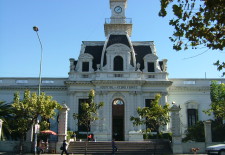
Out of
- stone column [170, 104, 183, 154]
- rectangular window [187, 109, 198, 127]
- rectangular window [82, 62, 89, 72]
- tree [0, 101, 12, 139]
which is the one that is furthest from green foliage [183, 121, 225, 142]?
tree [0, 101, 12, 139]

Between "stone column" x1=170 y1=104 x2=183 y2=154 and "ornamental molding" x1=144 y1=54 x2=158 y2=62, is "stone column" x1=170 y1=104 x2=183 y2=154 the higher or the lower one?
the lower one

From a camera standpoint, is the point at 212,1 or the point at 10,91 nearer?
the point at 212,1

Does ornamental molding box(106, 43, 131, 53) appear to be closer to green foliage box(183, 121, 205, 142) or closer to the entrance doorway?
the entrance doorway

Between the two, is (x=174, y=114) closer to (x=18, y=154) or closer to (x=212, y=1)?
(x=18, y=154)

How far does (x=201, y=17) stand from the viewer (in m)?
9.95

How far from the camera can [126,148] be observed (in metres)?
28.2

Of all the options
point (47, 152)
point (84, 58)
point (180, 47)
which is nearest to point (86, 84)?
point (84, 58)

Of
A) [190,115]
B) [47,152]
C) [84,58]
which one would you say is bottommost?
[47,152]

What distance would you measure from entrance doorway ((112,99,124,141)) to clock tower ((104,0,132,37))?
1087 centimetres

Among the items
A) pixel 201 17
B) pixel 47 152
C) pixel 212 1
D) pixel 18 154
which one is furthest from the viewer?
pixel 47 152

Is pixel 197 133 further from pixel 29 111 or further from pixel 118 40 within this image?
pixel 29 111

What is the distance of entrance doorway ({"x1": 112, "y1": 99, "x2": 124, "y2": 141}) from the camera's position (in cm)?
3906

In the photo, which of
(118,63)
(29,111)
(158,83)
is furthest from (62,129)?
(158,83)

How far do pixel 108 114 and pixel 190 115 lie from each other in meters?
11.7
